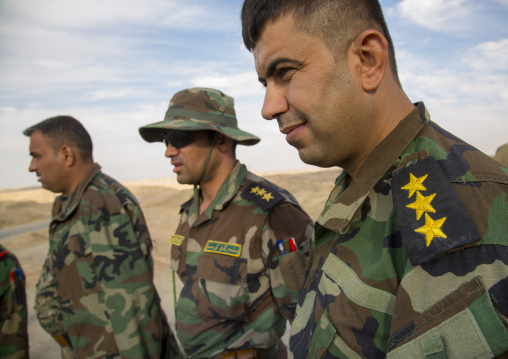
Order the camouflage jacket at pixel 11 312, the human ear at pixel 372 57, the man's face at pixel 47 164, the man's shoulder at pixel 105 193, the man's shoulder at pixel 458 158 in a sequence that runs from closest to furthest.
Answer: the man's shoulder at pixel 458 158, the human ear at pixel 372 57, the man's shoulder at pixel 105 193, the camouflage jacket at pixel 11 312, the man's face at pixel 47 164

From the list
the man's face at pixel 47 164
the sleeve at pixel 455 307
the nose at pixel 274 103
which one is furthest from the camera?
the man's face at pixel 47 164

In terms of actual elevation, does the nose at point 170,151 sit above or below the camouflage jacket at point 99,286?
above

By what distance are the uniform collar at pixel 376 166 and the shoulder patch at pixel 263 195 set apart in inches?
50.2

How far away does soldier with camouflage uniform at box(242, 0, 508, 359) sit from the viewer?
2.69 feet

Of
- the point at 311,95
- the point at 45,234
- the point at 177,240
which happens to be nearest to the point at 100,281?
the point at 177,240

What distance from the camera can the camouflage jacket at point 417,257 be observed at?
31.2 inches

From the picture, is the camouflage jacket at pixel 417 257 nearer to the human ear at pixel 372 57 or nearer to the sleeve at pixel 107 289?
the human ear at pixel 372 57

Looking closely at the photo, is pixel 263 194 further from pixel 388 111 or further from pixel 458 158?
pixel 458 158

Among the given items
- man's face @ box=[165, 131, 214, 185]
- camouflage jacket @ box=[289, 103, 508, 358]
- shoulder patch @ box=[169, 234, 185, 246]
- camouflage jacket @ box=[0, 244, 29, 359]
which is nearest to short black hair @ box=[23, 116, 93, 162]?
camouflage jacket @ box=[0, 244, 29, 359]

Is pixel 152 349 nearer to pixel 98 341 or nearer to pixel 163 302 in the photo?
pixel 98 341

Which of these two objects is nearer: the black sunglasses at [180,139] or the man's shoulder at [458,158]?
the man's shoulder at [458,158]

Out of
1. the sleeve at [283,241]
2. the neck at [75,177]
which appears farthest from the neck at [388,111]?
the neck at [75,177]

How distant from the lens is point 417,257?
0.89m

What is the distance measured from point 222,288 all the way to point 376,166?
162cm
